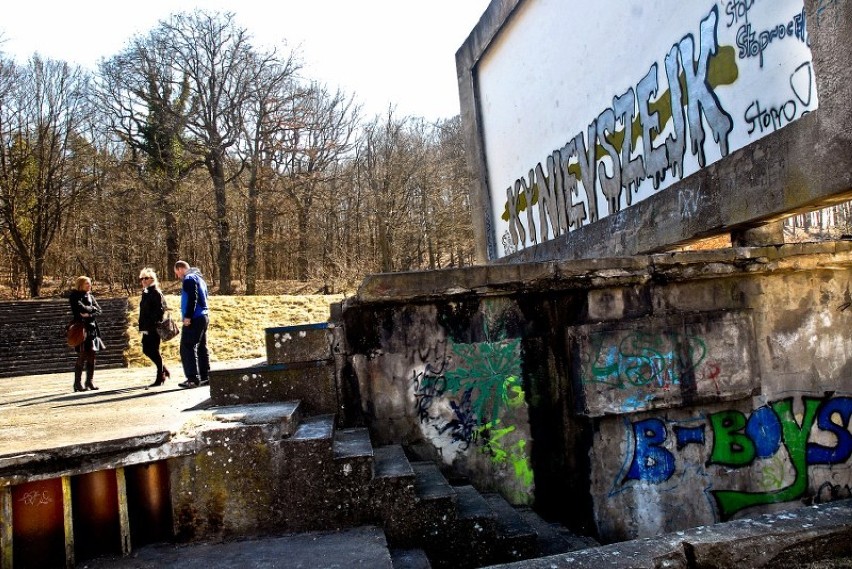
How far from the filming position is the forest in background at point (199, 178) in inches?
1027

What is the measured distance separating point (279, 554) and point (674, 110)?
7039mm

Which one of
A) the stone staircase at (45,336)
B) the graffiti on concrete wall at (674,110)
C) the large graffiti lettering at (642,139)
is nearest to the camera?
the graffiti on concrete wall at (674,110)

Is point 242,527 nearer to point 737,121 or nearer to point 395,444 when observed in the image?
point 395,444

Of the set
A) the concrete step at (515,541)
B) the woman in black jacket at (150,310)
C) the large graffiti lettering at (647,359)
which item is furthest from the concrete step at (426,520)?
the woman in black jacket at (150,310)

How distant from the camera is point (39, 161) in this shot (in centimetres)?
2692

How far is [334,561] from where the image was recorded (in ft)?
10.9

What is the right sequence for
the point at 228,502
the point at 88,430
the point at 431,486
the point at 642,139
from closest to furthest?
the point at 228,502 → the point at 88,430 → the point at 431,486 → the point at 642,139

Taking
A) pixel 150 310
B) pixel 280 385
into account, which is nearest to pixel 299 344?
pixel 280 385

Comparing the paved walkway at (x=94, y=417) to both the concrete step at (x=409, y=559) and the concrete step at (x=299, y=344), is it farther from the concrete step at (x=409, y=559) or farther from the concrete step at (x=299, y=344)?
the concrete step at (x=409, y=559)

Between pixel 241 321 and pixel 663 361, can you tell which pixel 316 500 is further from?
pixel 241 321

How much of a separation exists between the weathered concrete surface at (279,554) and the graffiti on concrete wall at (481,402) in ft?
4.71

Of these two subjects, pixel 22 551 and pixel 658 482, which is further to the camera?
pixel 658 482

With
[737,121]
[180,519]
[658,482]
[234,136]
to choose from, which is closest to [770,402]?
[658,482]

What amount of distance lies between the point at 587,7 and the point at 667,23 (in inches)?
77.0
